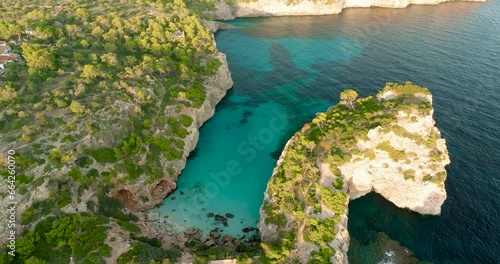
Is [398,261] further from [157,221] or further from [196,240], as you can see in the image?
[157,221]

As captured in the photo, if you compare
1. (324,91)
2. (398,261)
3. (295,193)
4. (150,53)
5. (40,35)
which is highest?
(40,35)

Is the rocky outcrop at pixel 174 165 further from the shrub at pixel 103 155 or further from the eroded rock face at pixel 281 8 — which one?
the eroded rock face at pixel 281 8

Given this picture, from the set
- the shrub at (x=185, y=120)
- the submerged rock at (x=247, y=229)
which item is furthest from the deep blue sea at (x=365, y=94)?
the shrub at (x=185, y=120)

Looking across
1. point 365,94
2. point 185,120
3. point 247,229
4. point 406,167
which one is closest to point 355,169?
point 406,167

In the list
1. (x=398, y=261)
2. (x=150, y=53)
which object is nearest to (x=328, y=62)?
(x=150, y=53)

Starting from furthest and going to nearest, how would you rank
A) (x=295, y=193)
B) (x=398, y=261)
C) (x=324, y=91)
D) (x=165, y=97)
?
(x=324, y=91) → (x=165, y=97) → (x=295, y=193) → (x=398, y=261)

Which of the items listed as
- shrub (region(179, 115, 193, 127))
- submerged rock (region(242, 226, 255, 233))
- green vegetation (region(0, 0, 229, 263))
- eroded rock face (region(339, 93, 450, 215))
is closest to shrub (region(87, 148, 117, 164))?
→ green vegetation (region(0, 0, 229, 263))
